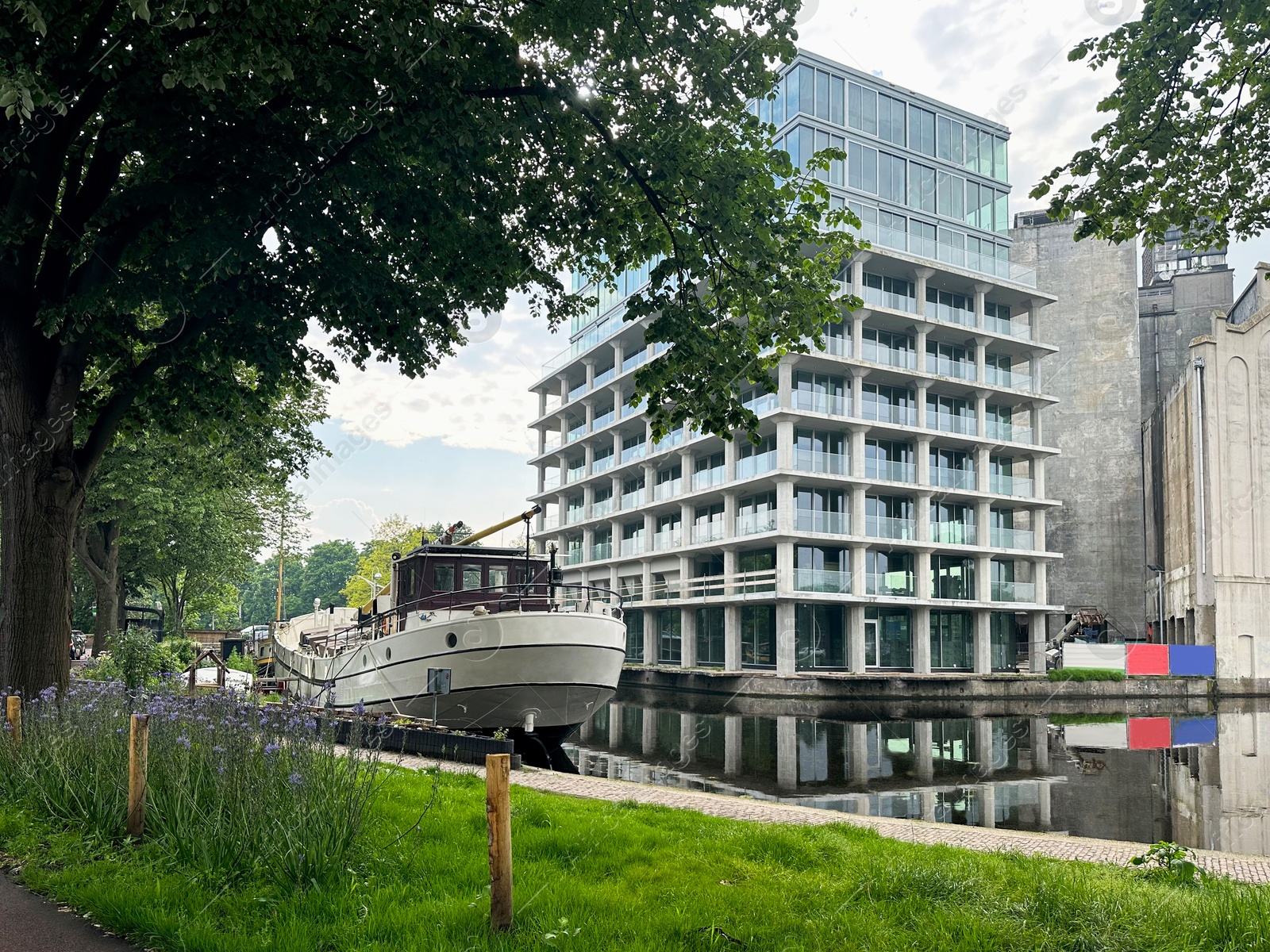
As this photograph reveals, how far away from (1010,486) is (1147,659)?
1018 cm

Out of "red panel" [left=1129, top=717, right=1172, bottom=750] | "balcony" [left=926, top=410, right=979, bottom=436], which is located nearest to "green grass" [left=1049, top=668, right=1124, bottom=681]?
"red panel" [left=1129, top=717, right=1172, bottom=750]

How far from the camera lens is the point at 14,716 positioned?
30.7 ft

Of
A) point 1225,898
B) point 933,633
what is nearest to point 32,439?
point 1225,898

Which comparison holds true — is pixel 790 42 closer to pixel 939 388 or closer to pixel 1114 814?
pixel 1114 814

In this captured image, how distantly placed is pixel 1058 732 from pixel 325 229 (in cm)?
2510

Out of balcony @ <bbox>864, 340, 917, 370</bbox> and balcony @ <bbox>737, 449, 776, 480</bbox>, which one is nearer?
balcony @ <bbox>737, 449, 776, 480</bbox>

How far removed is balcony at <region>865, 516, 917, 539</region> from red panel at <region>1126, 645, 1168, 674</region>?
9.84 metres

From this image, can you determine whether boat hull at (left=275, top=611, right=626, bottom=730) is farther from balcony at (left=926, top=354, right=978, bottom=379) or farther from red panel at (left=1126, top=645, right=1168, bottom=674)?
balcony at (left=926, top=354, right=978, bottom=379)

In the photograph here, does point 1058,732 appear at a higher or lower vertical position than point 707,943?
lower

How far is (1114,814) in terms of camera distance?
14.1 m

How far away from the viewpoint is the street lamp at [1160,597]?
53.5 meters

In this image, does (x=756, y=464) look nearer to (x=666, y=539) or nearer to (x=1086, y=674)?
(x=666, y=539)

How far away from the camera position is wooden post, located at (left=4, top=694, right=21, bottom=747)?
9.23m

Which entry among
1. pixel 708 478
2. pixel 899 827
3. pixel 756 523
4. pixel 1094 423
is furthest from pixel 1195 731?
pixel 1094 423
